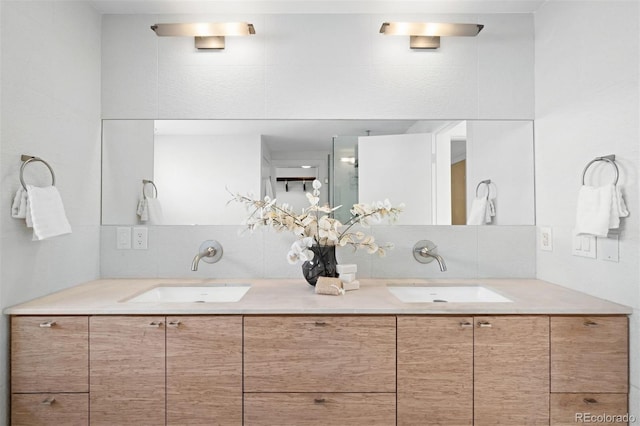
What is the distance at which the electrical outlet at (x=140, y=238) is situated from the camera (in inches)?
83.3

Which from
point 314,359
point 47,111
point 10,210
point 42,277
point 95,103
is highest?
point 95,103

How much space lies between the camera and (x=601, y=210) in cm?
149

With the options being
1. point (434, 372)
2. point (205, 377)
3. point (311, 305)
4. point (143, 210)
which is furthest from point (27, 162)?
point (434, 372)

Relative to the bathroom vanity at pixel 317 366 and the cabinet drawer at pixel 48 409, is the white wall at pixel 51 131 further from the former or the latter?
the bathroom vanity at pixel 317 366

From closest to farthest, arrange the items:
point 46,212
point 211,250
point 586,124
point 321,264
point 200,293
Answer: point 46,212, point 586,124, point 321,264, point 200,293, point 211,250

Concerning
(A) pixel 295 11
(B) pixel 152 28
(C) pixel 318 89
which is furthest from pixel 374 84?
(B) pixel 152 28

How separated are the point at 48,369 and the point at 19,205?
0.66 m

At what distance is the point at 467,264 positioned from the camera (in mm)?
2123

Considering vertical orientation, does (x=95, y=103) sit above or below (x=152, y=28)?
below

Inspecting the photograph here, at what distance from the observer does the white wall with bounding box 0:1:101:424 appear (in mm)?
1490

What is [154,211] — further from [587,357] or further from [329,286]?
[587,357]

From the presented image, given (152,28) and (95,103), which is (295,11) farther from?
(95,103)

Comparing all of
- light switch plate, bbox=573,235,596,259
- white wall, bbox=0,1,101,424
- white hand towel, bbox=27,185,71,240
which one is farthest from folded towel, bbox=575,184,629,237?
white wall, bbox=0,1,101,424

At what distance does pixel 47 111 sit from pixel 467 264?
7.27 feet
